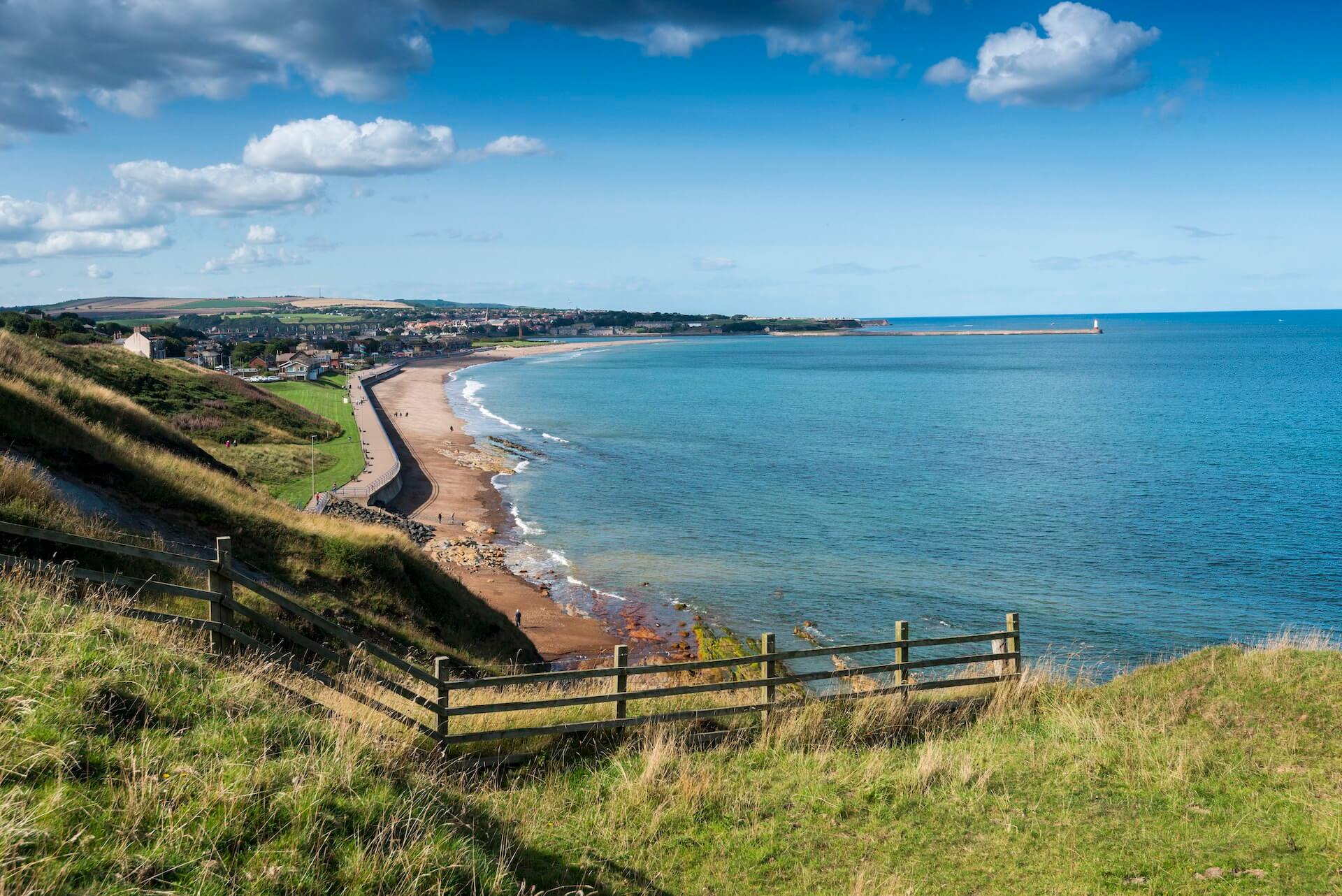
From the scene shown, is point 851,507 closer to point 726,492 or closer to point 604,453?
point 726,492

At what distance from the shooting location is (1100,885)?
757 cm

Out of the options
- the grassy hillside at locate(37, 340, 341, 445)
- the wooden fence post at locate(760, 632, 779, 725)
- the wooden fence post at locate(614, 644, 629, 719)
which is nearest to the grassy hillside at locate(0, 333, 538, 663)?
the wooden fence post at locate(614, 644, 629, 719)

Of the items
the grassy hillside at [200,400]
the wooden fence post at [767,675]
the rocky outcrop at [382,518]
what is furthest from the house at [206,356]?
the wooden fence post at [767,675]

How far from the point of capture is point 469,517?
49.3m

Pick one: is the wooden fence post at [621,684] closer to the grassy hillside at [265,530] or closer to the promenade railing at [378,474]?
the grassy hillside at [265,530]

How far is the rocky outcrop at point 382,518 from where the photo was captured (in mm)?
42156

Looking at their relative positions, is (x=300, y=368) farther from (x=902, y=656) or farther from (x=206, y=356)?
(x=902, y=656)

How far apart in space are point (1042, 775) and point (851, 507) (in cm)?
4125

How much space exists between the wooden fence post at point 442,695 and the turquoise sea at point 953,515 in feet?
68.7

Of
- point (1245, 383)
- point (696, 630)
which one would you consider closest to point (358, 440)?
point (696, 630)

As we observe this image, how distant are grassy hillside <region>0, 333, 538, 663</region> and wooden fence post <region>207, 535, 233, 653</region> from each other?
7.37 metres

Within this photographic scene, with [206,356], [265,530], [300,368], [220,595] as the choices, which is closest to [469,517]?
[265,530]

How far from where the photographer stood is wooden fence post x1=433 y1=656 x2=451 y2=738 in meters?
9.42

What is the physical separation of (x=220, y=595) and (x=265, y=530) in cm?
1016
